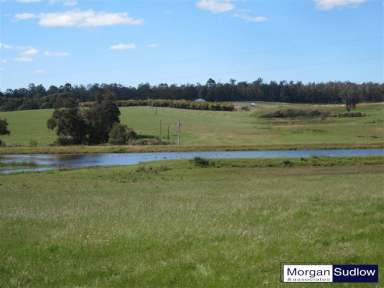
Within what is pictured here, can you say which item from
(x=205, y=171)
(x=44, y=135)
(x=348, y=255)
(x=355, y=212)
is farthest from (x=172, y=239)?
(x=44, y=135)

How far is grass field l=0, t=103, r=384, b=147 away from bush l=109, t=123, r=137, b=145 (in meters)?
9.34

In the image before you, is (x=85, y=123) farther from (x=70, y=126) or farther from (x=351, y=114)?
(x=351, y=114)

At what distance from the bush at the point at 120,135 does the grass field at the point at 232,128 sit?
9.34 meters

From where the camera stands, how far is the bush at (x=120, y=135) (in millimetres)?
116562

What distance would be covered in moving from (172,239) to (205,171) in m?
41.9

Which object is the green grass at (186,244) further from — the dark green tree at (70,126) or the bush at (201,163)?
the dark green tree at (70,126)

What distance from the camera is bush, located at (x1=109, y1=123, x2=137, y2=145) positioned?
116562mm

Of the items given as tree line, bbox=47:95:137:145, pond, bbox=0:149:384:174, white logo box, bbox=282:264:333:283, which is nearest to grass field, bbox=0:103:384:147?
tree line, bbox=47:95:137:145

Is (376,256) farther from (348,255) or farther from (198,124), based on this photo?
(198,124)

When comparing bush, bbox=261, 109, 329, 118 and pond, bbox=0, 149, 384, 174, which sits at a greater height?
bush, bbox=261, 109, 329, 118

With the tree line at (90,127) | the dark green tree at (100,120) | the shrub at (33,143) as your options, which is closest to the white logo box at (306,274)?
the shrub at (33,143)

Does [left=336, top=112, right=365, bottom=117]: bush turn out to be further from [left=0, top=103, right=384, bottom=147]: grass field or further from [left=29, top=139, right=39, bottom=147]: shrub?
[left=29, top=139, right=39, bottom=147]: shrub

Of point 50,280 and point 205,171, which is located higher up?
point 50,280

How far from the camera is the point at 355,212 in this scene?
13.0m
